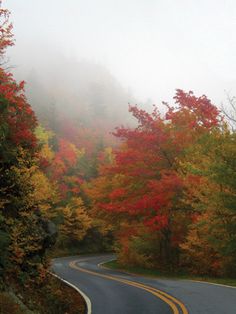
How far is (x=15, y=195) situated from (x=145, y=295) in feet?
22.5

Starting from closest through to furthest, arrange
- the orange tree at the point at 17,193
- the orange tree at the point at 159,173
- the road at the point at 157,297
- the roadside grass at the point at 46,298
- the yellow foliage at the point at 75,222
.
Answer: the roadside grass at the point at 46,298 → the road at the point at 157,297 → the orange tree at the point at 17,193 → the orange tree at the point at 159,173 → the yellow foliage at the point at 75,222

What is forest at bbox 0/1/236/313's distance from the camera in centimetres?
1540

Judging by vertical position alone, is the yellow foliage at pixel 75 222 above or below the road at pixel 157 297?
above

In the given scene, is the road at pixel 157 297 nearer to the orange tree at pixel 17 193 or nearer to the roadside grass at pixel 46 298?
the roadside grass at pixel 46 298

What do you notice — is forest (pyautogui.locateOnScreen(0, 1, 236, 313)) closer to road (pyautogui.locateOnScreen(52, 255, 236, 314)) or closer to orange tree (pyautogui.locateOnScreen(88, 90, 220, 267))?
orange tree (pyautogui.locateOnScreen(88, 90, 220, 267))

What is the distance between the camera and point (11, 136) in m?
15.7

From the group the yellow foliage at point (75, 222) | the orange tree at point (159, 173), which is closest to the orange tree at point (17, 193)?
the orange tree at point (159, 173)

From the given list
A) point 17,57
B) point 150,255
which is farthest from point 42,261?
point 17,57

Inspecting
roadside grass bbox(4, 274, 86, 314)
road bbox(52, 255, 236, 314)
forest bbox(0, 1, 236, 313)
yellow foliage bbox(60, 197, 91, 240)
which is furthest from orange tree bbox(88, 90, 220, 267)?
yellow foliage bbox(60, 197, 91, 240)

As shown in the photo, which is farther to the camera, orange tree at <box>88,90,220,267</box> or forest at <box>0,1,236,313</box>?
orange tree at <box>88,90,220,267</box>

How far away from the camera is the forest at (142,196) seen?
15.4m

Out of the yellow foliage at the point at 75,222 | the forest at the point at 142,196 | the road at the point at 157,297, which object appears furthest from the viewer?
the yellow foliage at the point at 75,222

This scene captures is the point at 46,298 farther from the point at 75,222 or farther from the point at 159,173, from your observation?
the point at 75,222

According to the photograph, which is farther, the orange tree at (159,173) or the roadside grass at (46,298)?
the orange tree at (159,173)
